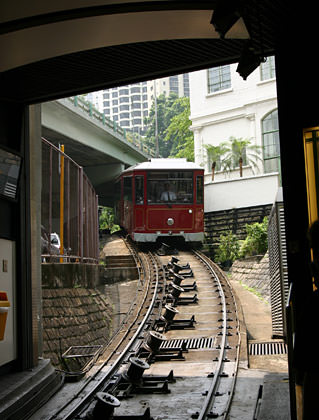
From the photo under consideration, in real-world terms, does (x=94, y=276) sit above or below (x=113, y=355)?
above

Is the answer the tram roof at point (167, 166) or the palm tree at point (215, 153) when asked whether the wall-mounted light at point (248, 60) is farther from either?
the palm tree at point (215, 153)

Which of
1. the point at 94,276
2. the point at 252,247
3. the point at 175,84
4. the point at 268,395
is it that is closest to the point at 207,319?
the point at 94,276

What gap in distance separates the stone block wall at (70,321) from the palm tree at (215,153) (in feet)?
59.3

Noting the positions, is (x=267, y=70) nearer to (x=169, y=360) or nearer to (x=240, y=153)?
(x=240, y=153)

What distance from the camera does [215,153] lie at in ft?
101

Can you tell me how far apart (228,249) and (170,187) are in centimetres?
518

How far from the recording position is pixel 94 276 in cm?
1541

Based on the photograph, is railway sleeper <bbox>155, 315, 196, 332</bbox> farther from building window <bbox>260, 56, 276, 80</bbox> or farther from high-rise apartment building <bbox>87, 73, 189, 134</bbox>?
high-rise apartment building <bbox>87, 73, 189, 134</bbox>

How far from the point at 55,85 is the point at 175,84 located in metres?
141

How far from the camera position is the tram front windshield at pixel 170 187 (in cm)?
2205

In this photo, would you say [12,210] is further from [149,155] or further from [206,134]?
[149,155]

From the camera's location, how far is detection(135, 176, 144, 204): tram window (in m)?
22.1

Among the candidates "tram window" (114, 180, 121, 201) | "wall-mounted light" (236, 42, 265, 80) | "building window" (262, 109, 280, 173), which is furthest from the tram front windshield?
"wall-mounted light" (236, 42, 265, 80)

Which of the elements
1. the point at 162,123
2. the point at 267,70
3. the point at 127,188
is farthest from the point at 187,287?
the point at 162,123
